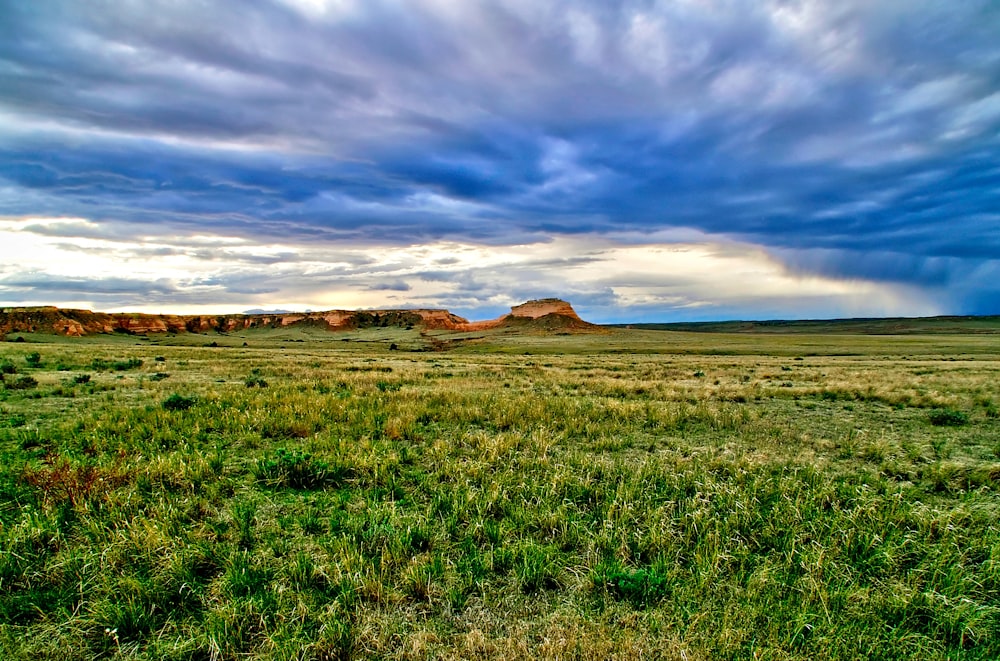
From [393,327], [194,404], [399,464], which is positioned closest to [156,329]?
[393,327]

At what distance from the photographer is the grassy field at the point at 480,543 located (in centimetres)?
401

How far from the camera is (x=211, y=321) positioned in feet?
506

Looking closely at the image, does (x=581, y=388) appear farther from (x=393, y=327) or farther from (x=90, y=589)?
(x=393, y=327)

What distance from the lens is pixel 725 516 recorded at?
6277 mm

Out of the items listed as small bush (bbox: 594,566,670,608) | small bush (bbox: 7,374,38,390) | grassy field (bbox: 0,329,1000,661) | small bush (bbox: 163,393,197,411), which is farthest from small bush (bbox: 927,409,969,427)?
small bush (bbox: 7,374,38,390)

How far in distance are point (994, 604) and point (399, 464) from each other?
7925 mm

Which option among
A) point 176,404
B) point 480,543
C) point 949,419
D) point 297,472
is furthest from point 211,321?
point 949,419

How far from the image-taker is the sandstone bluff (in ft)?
306

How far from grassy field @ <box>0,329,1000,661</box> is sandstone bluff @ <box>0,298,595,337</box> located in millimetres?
116133

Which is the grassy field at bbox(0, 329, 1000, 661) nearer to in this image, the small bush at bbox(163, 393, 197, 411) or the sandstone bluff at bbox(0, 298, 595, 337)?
the small bush at bbox(163, 393, 197, 411)

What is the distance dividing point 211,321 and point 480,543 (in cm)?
17768

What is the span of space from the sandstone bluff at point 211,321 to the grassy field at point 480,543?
116 meters

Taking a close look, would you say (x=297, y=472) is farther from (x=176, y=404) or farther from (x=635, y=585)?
(x=176, y=404)

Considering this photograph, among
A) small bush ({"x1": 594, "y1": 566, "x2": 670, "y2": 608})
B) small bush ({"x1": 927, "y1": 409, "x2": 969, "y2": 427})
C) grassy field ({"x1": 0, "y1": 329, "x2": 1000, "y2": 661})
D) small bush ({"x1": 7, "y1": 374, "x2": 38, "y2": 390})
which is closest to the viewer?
grassy field ({"x1": 0, "y1": 329, "x2": 1000, "y2": 661})
